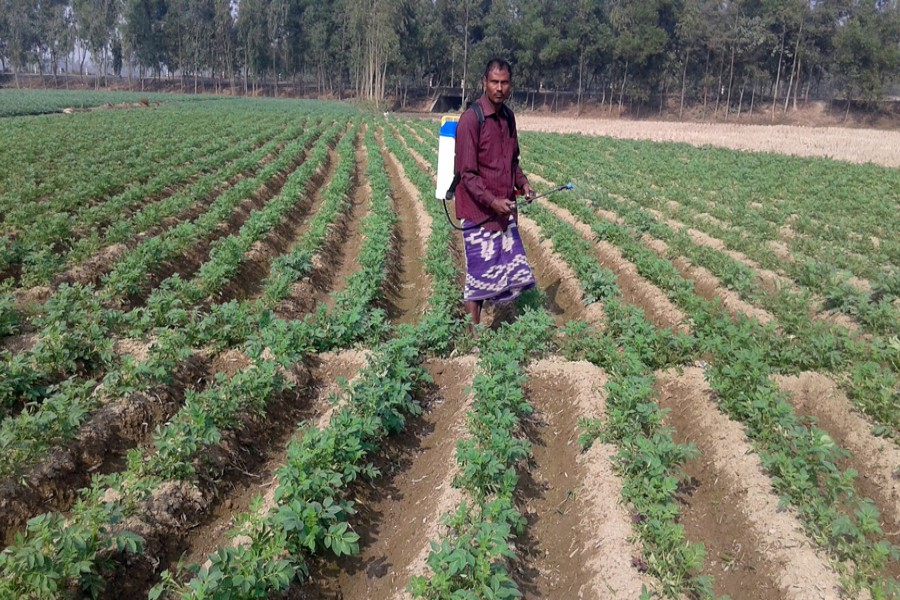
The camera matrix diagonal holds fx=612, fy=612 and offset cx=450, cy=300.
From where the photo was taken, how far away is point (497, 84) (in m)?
5.33

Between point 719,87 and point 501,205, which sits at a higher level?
point 719,87

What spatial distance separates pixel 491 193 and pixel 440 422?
7.33 feet

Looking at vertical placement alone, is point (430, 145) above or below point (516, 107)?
below

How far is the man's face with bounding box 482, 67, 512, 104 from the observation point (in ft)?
17.4

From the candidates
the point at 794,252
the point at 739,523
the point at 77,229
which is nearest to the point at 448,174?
the point at 739,523

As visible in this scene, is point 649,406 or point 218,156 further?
point 218,156

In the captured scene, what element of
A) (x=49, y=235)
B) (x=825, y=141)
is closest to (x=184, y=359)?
(x=49, y=235)

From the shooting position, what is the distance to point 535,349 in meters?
5.74

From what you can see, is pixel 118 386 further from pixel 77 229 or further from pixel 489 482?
pixel 77 229

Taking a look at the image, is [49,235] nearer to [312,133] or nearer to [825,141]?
[312,133]

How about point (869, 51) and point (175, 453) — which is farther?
point (869, 51)

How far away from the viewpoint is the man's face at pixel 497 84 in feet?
17.4

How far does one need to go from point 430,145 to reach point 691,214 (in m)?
13.8

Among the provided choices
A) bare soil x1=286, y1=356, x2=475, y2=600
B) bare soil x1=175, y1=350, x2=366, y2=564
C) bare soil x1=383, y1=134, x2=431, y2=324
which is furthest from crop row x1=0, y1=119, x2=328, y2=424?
bare soil x1=383, y1=134, x2=431, y2=324
